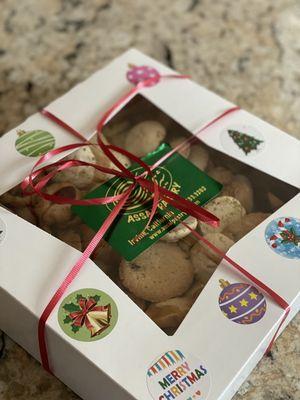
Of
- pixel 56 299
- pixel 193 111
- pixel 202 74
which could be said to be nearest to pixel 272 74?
pixel 202 74

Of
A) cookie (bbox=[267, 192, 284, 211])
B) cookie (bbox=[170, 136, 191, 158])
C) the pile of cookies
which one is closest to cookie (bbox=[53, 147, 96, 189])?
the pile of cookies

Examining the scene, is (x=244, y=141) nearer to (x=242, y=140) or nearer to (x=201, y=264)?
(x=242, y=140)

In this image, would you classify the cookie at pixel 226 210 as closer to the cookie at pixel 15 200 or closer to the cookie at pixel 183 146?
the cookie at pixel 183 146

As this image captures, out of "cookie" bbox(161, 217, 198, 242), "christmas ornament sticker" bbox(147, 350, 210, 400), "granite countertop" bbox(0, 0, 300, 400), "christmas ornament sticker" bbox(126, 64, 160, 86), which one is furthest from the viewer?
"granite countertop" bbox(0, 0, 300, 400)

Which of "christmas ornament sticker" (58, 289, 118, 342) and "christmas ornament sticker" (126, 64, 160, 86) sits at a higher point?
"christmas ornament sticker" (126, 64, 160, 86)

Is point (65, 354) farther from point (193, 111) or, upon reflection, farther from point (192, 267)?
point (193, 111)

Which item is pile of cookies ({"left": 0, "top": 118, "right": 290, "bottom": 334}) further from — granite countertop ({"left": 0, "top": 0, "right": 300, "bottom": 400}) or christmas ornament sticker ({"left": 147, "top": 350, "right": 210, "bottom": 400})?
granite countertop ({"left": 0, "top": 0, "right": 300, "bottom": 400})
